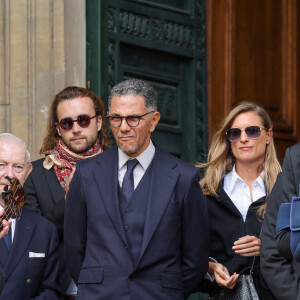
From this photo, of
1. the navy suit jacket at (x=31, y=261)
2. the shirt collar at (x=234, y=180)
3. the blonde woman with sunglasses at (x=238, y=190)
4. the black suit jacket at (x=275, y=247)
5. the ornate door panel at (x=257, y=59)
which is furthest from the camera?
the ornate door panel at (x=257, y=59)

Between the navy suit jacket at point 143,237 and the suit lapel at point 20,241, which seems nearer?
the navy suit jacket at point 143,237

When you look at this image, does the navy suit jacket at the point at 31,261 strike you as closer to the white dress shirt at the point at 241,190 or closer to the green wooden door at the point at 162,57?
the white dress shirt at the point at 241,190

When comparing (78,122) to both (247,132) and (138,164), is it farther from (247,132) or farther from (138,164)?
(247,132)

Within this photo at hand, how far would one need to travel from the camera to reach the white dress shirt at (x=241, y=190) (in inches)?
235

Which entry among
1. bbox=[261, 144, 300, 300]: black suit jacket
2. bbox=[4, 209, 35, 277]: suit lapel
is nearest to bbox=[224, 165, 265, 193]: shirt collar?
bbox=[261, 144, 300, 300]: black suit jacket

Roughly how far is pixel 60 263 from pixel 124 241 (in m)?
0.80

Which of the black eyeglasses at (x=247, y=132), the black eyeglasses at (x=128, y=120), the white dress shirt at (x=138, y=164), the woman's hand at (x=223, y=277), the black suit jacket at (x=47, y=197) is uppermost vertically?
the black eyeglasses at (x=128, y=120)

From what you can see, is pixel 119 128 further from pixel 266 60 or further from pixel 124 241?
pixel 266 60

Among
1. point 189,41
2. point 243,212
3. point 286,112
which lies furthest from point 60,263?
point 286,112

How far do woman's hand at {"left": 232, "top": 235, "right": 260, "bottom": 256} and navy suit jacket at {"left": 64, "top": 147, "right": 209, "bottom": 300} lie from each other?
274mm

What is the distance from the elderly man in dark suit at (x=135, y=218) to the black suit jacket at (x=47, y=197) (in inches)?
16.9

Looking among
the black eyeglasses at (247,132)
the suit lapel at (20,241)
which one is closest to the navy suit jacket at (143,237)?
the suit lapel at (20,241)

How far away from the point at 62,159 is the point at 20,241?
28.4 inches

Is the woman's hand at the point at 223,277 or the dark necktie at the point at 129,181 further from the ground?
the dark necktie at the point at 129,181
